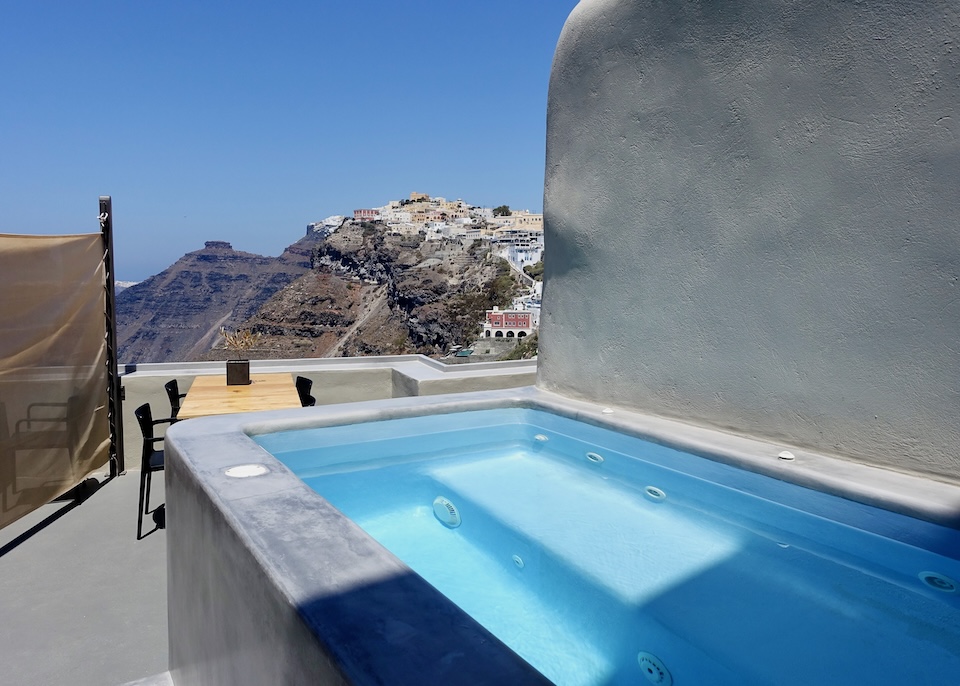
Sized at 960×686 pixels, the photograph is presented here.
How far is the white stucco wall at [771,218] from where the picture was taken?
2213 millimetres

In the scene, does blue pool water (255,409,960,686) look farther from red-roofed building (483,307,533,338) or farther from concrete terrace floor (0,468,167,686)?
red-roofed building (483,307,533,338)

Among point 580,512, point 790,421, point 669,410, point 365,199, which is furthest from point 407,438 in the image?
point 365,199

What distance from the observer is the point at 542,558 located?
2146 millimetres

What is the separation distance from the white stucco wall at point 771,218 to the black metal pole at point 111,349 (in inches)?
130

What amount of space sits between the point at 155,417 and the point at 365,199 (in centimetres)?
12825

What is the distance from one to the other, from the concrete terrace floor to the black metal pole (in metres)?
0.55

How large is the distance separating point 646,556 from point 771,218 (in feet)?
5.56

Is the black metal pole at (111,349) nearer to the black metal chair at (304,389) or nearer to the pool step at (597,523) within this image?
the black metal chair at (304,389)

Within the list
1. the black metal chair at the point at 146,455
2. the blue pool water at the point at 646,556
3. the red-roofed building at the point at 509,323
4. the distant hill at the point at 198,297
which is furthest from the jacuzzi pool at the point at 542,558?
the distant hill at the point at 198,297

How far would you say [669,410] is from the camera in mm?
3314

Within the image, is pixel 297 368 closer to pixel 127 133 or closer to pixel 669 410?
pixel 669 410

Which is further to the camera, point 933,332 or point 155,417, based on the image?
point 155,417

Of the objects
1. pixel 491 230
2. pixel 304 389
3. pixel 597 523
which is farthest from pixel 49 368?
pixel 491 230

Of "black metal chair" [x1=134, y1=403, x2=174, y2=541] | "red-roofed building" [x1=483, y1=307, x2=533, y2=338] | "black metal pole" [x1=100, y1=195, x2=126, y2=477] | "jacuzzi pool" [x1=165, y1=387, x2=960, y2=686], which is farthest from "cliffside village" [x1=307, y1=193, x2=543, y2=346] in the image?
"jacuzzi pool" [x1=165, y1=387, x2=960, y2=686]
